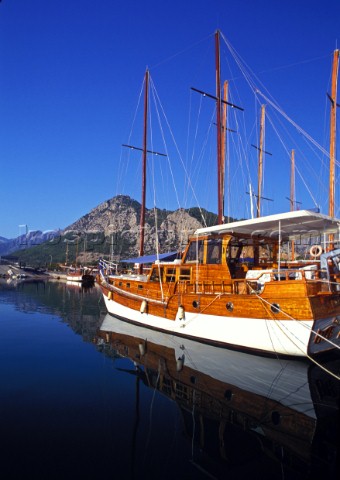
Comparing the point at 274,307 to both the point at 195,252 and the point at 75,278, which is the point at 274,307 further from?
the point at 75,278

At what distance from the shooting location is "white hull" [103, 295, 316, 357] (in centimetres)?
1088

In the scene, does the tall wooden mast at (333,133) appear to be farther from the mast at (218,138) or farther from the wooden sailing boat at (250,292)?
the mast at (218,138)

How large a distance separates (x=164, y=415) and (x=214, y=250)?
28.8ft

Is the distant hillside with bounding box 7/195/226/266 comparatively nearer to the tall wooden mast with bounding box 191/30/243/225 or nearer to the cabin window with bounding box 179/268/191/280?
the tall wooden mast with bounding box 191/30/243/225

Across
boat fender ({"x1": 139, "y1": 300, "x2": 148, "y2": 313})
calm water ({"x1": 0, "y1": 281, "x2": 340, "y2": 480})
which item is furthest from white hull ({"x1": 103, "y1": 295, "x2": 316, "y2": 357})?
boat fender ({"x1": 139, "y1": 300, "x2": 148, "y2": 313})

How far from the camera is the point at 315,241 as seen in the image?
17.5 m

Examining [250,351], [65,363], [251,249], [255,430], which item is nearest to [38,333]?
[65,363]

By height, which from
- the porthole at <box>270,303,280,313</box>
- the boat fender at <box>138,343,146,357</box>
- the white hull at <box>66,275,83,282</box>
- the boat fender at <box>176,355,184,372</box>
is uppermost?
the porthole at <box>270,303,280,313</box>

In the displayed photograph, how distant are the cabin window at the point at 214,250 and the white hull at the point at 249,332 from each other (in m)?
2.65

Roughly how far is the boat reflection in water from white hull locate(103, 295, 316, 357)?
0.40m

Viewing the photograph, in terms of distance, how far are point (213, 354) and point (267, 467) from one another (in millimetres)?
6899

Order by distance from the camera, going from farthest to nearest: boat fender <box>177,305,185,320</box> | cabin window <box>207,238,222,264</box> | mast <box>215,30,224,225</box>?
mast <box>215,30,224,225</box>
cabin window <box>207,238,222,264</box>
boat fender <box>177,305,185,320</box>

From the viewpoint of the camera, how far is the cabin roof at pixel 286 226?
12.1 meters

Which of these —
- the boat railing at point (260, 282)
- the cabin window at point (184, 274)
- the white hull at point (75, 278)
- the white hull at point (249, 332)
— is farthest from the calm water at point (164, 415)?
the white hull at point (75, 278)
